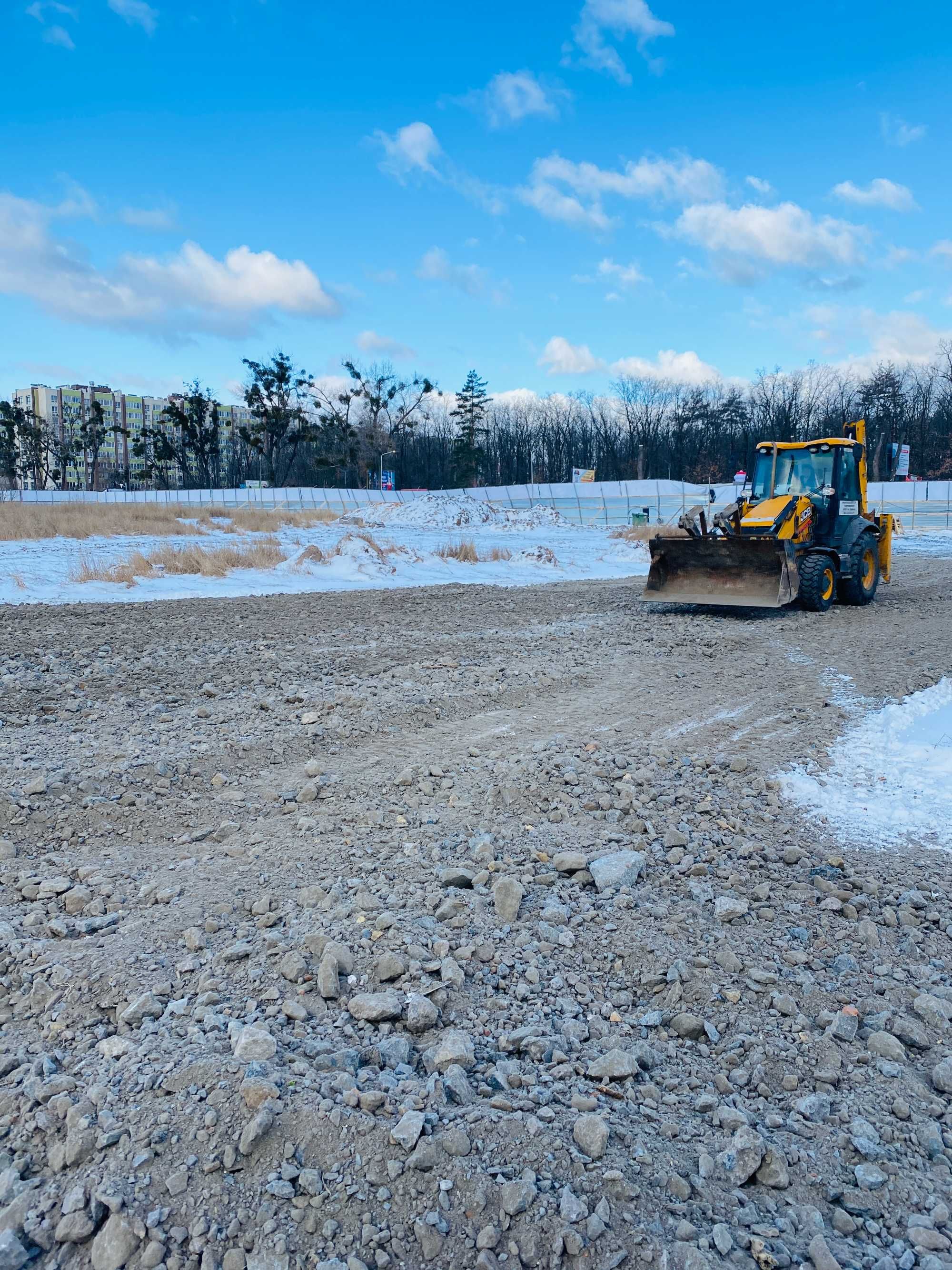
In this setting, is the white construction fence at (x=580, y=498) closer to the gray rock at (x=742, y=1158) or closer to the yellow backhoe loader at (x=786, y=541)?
the yellow backhoe loader at (x=786, y=541)

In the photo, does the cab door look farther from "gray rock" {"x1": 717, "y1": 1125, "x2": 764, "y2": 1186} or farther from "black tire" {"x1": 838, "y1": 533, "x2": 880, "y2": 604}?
"gray rock" {"x1": 717, "y1": 1125, "x2": 764, "y2": 1186}

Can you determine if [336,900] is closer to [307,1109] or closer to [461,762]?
[307,1109]

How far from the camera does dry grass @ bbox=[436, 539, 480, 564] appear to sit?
20438 mm

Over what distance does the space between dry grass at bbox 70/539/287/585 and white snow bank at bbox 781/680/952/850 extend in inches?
474

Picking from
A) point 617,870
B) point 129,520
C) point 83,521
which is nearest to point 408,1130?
point 617,870

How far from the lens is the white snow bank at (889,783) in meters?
4.14

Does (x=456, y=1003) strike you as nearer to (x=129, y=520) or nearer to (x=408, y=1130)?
(x=408, y=1130)

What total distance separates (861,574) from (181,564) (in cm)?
1189

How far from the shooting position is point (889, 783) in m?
4.75

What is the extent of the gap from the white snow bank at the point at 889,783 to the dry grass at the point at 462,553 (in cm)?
1483

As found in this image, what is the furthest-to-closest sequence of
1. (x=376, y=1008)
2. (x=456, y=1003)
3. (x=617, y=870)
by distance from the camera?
(x=617, y=870) → (x=456, y=1003) → (x=376, y=1008)

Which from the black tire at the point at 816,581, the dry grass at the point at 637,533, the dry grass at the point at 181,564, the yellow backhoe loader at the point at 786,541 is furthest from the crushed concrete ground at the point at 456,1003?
the dry grass at the point at 637,533

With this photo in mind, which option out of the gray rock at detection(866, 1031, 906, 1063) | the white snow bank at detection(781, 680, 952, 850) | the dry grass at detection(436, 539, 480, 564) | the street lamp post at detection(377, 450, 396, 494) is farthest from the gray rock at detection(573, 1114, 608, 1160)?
the street lamp post at detection(377, 450, 396, 494)

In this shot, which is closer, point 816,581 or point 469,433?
point 816,581
